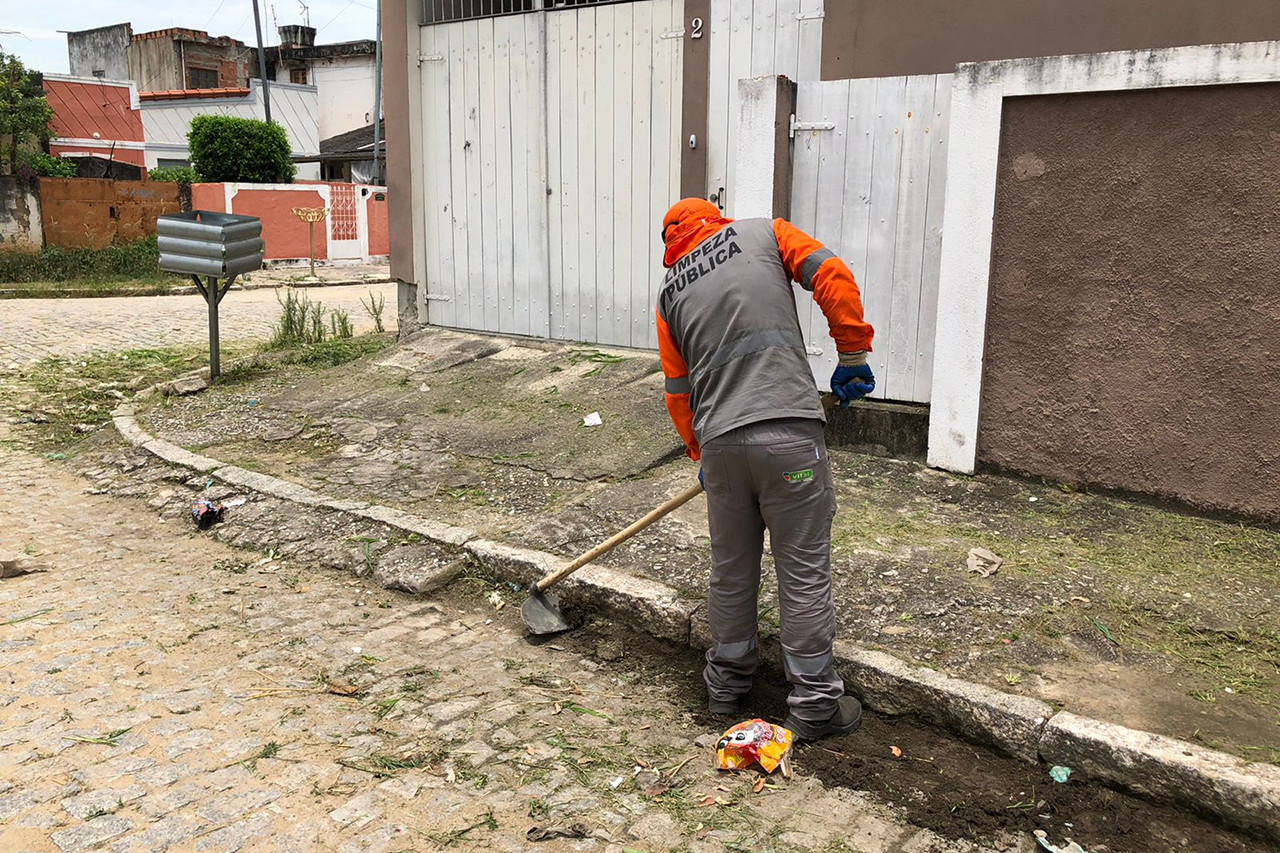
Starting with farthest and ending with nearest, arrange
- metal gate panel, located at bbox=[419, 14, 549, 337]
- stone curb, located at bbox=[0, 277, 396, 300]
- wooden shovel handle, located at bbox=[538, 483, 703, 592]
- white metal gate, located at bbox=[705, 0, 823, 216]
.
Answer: stone curb, located at bbox=[0, 277, 396, 300]
metal gate panel, located at bbox=[419, 14, 549, 337]
white metal gate, located at bbox=[705, 0, 823, 216]
wooden shovel handle, located at bbox=[538, 483, 703, 592]

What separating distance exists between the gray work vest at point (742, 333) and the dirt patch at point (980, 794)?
1.12 metres

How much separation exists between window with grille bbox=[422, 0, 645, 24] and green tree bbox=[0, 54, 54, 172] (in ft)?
54.8

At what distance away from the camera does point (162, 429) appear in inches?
298

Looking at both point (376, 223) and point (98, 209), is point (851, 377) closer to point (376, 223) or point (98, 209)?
point (98, 209)

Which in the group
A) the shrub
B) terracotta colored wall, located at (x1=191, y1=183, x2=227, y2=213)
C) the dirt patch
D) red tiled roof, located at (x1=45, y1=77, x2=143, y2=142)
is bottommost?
the dirt patch

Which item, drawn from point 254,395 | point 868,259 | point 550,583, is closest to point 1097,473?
point 868,259

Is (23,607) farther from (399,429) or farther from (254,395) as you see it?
(254,395)

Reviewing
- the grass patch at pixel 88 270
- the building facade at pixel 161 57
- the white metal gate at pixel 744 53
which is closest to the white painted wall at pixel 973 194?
the white metal gate at pixel 744 53

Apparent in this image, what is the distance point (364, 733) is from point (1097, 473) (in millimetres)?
3672

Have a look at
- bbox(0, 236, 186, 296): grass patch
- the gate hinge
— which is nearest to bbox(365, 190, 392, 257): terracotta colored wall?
bbox(0, 236, 186, 296): grass patch

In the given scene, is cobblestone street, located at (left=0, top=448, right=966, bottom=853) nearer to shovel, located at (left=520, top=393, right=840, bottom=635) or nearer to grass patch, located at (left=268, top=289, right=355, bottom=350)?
shovel, located at (left=520, top=393, right=840, bottom=635)

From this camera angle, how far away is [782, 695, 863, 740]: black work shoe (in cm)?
342

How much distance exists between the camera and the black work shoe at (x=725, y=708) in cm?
367

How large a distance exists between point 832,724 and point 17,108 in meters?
24.8
